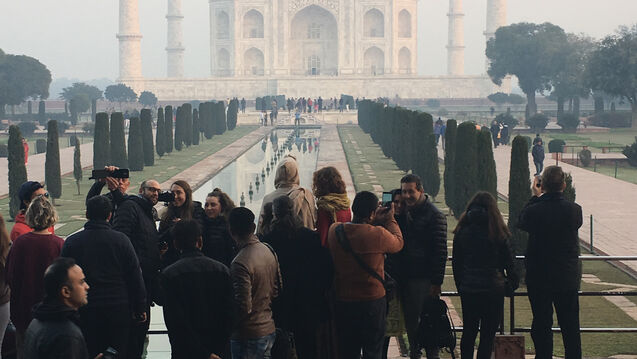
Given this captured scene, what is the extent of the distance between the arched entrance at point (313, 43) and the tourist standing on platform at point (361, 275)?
6528cm

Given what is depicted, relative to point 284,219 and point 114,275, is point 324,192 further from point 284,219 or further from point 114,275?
point 114,275

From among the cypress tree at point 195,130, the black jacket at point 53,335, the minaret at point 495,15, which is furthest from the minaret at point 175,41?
the black jacket at point 53,335

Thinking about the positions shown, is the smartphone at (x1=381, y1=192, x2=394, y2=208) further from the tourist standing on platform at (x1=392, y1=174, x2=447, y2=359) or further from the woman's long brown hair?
the woman's long brown hair

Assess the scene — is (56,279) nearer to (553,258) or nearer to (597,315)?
(553,258)

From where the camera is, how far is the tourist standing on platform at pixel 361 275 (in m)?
5.02

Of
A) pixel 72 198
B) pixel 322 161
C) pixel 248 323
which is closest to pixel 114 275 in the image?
pixel 248 323

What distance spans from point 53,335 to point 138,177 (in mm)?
17939

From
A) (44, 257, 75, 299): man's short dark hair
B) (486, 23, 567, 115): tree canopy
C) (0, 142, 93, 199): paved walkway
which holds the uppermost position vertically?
(486, 23, 567, 115): tree canopy

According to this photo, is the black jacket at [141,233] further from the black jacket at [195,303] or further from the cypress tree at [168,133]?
the cypress tree at [168,133]

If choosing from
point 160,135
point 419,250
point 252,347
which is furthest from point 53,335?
point 160,135

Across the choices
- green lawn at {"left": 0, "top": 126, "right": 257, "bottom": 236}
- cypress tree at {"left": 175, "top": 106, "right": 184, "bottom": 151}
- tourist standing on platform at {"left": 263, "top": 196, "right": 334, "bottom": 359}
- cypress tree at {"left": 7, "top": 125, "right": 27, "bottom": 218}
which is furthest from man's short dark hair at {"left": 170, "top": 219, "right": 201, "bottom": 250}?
cypress tree at {"left": 175, "top": 106, "right": 184, "bottom": 151}

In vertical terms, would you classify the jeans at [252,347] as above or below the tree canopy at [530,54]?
below

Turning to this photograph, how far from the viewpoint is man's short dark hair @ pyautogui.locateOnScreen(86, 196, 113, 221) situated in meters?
4.89

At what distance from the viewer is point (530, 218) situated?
5527 mm
